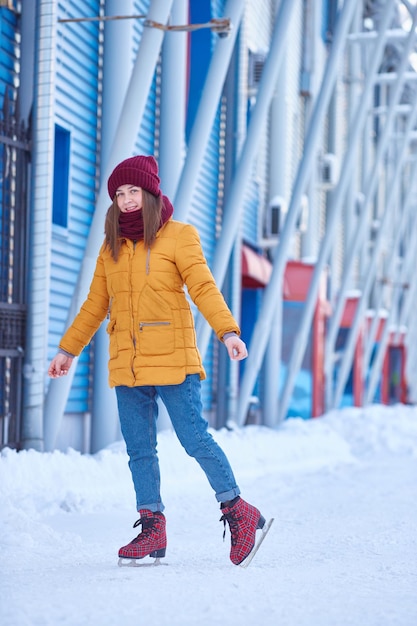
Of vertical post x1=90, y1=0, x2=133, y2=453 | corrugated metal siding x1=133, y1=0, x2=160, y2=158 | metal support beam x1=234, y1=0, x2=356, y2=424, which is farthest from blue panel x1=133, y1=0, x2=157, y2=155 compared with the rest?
metal support beam x1=234, y1=0, x2=356, y2=424

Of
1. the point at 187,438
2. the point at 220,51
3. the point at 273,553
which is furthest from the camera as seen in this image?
the point at 220,51

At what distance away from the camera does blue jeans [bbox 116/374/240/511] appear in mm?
4508

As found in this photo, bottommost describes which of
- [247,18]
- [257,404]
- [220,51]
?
[257,404]

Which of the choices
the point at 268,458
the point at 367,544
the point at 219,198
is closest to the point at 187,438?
the point at 367,544

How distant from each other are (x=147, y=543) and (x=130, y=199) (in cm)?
138

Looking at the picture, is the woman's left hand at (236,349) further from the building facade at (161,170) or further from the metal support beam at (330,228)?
the metal support beam at (330,228)

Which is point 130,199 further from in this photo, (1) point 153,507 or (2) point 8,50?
(2) point 8,50

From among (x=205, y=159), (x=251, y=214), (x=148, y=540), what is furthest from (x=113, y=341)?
(x=251, y=214)

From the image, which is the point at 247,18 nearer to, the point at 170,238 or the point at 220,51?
the point at 220,51

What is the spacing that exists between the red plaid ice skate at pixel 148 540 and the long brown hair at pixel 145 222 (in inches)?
41.6

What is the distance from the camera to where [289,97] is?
19.1 metres

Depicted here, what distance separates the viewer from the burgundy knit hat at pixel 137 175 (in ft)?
15.0

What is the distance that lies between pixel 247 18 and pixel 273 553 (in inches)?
490

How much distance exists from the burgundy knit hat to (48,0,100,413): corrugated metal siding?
4447mm
